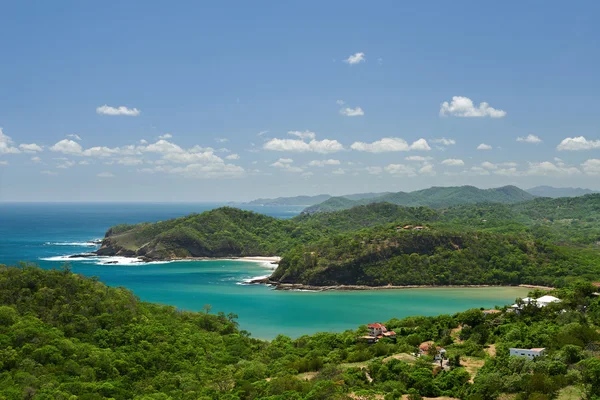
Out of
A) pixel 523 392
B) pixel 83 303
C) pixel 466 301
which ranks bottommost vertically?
pixel 466 301

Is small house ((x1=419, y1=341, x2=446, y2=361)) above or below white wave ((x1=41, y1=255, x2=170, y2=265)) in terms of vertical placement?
below

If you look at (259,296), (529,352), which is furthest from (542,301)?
(259,296)

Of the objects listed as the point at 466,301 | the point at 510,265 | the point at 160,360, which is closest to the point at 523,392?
the point at 160,360

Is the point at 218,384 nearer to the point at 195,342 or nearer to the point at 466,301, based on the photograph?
the point at 195,342

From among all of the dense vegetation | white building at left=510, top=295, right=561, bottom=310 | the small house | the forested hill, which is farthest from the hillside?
the small house

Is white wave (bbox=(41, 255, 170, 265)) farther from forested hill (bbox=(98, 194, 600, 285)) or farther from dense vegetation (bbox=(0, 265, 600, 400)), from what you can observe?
dense vegetation (bbox=(0, 265, 600, 400))

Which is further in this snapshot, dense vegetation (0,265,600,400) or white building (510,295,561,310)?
white building (510,295,561,310)
